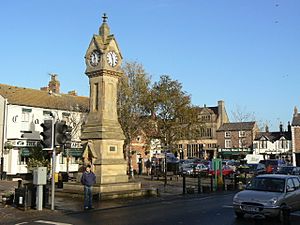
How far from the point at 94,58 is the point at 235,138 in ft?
217

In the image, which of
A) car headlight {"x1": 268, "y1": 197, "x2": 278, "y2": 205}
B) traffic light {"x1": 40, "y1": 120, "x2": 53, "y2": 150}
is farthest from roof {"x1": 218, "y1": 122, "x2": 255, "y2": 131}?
car headlight {"x1": 268, "y1": 197, "x2": 278, "y2": 205}

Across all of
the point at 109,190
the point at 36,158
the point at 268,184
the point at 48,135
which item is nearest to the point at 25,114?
the point at 36,158

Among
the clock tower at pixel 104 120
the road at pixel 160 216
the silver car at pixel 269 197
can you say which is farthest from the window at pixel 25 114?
the silver car at pixel 269 197

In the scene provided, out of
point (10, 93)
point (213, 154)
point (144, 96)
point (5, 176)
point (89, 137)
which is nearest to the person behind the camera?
point (89, 137)

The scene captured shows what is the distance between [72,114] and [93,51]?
78.3 ft

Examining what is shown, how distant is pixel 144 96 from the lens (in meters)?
40.1

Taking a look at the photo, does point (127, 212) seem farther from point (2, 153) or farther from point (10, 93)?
point (10, 93)

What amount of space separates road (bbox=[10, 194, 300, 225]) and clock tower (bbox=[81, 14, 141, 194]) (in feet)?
9.94

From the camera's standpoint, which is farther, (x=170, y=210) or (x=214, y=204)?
(x=214, y=204)

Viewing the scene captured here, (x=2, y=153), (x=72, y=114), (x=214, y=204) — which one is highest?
(x=72, y=114)

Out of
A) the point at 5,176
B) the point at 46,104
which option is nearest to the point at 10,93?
the point at 46,104

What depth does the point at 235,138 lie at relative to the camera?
275 ft

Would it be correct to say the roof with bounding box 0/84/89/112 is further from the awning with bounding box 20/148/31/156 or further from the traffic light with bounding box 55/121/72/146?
the traffic light with bounding box 55/121/72/146

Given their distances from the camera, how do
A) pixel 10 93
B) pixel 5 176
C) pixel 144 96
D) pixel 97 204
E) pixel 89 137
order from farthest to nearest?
pixel 10 93 < pixel 144 96 < pixel 5 176 < pixel 89 137 < pixel 97 204
